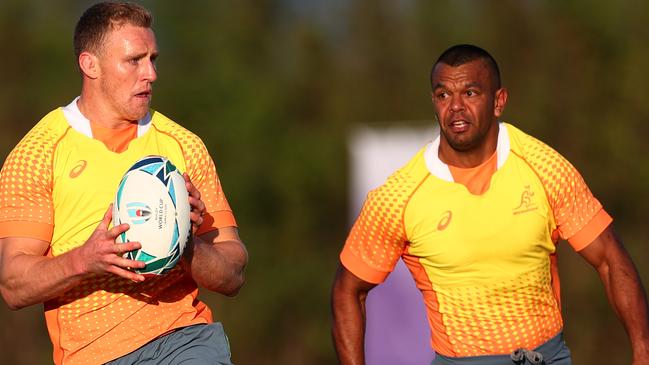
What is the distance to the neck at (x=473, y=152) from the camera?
7.94 meters

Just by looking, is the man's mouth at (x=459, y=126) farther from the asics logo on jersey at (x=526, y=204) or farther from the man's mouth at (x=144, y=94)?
the man's mouth at (x=144, y=94)

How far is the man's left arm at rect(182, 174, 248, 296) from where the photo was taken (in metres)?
6.59

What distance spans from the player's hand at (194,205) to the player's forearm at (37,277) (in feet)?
1.91

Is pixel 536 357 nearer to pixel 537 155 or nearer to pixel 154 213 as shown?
pixel 537 155

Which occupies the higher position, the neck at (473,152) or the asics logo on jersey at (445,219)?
the neck at (473,152)

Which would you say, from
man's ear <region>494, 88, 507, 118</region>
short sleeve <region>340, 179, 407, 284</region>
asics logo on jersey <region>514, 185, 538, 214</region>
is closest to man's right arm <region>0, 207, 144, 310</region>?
short sleeve <region>340, 179, 407, 284</region>

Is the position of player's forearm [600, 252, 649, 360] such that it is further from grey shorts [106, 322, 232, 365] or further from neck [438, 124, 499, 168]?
grey shorts [106, 322, 232, 365]

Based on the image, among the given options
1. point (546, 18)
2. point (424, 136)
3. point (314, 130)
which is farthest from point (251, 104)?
point (424, 136)

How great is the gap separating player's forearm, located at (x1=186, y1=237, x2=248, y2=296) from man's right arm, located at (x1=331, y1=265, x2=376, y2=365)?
130 cm

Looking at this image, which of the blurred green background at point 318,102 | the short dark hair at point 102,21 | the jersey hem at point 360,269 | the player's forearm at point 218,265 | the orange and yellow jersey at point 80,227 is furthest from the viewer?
the blurred green background at point 318,102

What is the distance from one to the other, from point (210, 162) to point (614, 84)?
94.9 ft

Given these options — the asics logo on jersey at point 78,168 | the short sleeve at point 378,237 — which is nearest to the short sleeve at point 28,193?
the asics logo on jersey at point 78,168

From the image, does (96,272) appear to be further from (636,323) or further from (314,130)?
(314,130)

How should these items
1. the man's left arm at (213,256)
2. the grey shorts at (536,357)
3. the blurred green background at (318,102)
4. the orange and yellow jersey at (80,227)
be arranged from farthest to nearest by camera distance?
the blurred green background at (318,102)
the grey shorts at (536,357)
the orange and yellow jersey at (80,227)
the man's left arm at (213,256)
